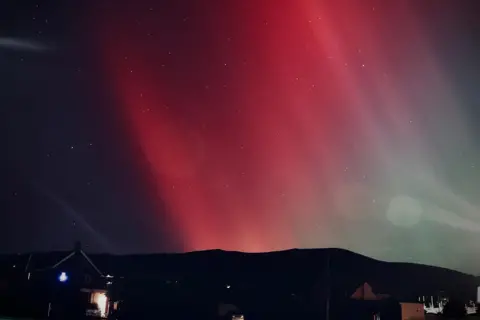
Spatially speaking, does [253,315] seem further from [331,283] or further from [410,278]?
[410,278]

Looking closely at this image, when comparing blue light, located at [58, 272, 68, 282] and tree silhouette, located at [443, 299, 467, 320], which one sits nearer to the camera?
tree silhouette, located at [443, 299, 467, 320]

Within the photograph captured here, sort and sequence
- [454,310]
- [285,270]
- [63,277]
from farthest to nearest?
[285,270] → [63,277] → [454,310]

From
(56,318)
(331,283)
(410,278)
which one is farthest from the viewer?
(410,278)

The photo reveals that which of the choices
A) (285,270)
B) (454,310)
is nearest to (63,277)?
(285,270)

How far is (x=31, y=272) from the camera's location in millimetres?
32625

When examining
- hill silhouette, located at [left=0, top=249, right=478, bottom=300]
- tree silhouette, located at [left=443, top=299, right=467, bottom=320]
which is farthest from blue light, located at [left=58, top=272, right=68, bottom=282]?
tree silhouette, located at [left=443, top=299, right=467, bottom=320]

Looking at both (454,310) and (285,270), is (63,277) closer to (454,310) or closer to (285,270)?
(285,270)

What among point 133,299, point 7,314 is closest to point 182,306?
point 133,299

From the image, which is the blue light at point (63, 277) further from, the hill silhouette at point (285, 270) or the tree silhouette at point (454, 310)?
the tree silhouette at point (454, 310)

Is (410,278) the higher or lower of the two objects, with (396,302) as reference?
higher

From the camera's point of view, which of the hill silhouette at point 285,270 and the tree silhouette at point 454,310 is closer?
the tree silhouette at point 454,310

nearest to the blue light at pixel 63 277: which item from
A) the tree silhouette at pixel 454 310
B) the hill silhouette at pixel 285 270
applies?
the hill silhouette at pixel 285 270

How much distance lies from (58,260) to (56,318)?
13384 mm

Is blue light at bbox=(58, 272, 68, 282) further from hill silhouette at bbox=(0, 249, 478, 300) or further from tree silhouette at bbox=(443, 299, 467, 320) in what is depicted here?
tree silhouette at bbox=(443, 299, 467, 320)
